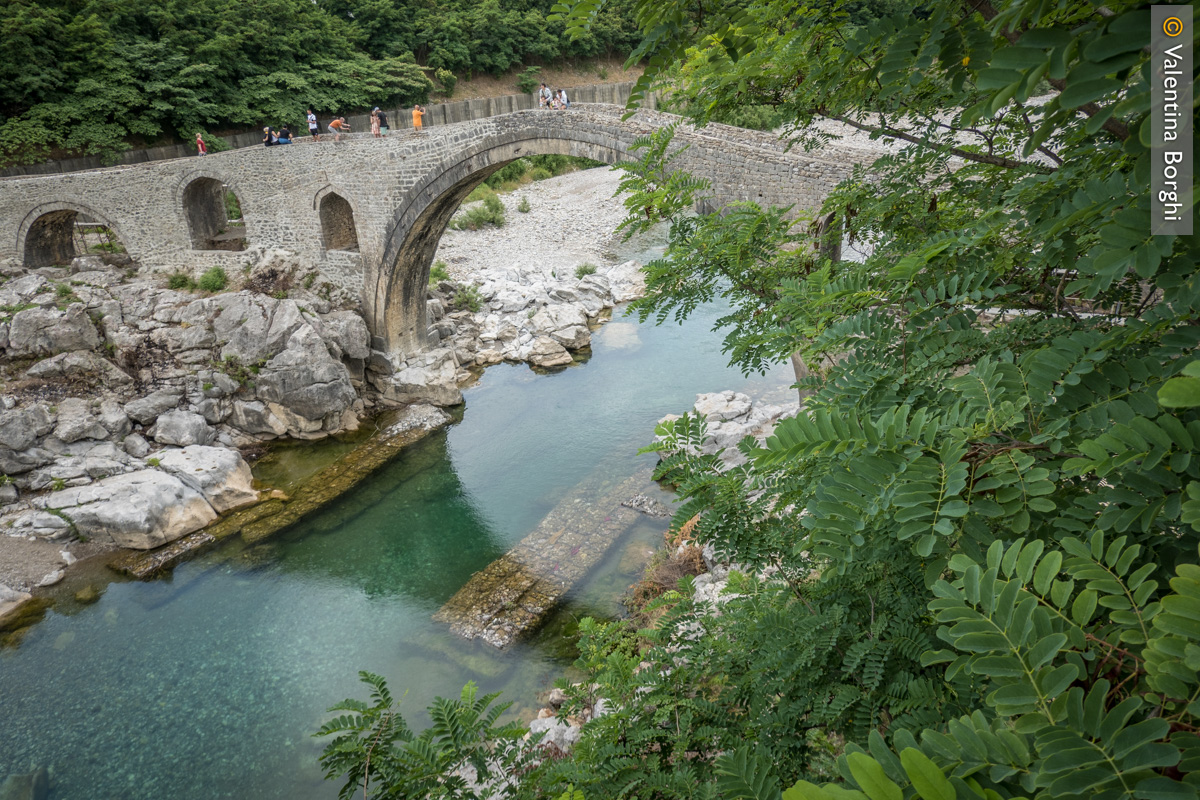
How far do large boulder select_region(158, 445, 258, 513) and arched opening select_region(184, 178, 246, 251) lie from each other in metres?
7.10

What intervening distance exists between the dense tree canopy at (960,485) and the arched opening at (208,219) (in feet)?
52.3

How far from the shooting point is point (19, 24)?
1650 centimetres

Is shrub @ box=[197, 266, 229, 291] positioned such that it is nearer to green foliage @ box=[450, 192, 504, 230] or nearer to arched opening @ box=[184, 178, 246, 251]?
arched opening @ box=[184, 178, 246, 251]

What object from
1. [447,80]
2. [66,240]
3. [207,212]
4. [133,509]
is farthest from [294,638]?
[447,80]

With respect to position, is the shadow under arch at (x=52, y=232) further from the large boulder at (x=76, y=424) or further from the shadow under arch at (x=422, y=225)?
the shadow under arch at (x=422, y=225)

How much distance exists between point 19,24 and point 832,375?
23304 mm

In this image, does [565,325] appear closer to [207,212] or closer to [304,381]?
[304,381]

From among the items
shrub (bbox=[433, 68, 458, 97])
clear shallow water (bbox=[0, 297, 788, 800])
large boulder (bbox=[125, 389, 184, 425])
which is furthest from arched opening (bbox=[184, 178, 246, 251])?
shrub (bbox=[433, 68, 458, 97])

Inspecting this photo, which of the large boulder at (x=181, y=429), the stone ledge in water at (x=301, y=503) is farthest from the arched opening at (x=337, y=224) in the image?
the large boulder at (x=181, y=429)

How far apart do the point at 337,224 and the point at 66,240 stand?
7789 mm

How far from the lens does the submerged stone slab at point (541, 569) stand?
330 inches

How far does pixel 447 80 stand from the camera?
29172 mm

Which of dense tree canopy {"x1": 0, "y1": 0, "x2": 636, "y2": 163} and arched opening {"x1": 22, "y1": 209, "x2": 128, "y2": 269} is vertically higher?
dense tree canopy {"x1": 0, "y1": 0, "x2": 636, "y2": 163}

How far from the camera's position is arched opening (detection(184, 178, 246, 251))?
15594mm
